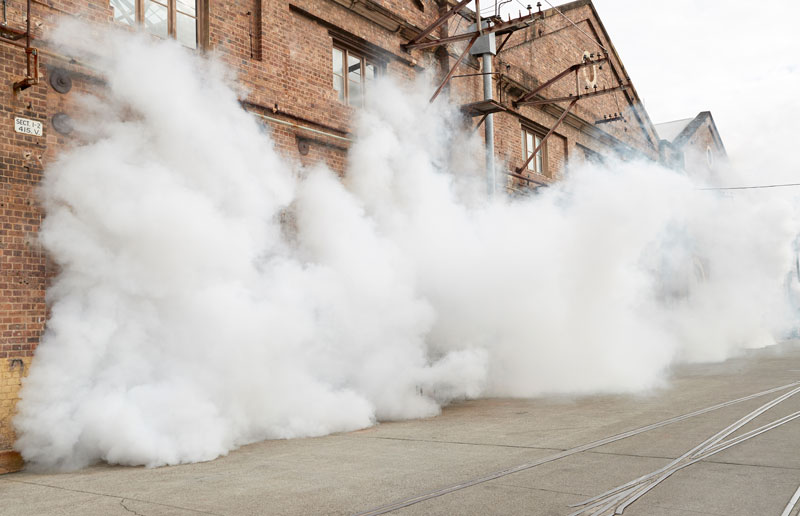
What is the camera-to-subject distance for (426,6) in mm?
12680

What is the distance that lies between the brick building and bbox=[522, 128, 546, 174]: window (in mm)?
48

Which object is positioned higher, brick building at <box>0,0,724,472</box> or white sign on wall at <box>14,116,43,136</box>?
brick building at <box>0,0,724,472</box>

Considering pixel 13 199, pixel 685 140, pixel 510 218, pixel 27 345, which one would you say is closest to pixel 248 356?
pixel 27 345

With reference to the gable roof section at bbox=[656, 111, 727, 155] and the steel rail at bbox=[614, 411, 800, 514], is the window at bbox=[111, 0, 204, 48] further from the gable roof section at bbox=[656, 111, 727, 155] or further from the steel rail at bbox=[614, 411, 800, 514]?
the gable roof section at bbox=[656, 111, 727, 155]

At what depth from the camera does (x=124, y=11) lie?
7.90 metres

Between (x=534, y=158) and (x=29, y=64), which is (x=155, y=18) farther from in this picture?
(x=534, y=158)

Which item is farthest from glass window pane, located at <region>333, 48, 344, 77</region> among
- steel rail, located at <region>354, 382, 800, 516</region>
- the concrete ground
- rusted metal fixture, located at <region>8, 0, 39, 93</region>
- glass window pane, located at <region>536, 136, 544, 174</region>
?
glass window pane, located at <region>536, 136, 544, 174</region>

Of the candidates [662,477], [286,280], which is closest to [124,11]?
[286,280]

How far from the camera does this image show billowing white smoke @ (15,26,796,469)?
21.7 ft

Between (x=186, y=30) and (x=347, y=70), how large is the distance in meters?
3.06

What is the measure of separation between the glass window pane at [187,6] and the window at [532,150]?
8.91 m

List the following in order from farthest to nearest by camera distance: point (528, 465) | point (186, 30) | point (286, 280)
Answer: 1. point (186, 30)
2. point (286, 280)
3. point (528, 465)

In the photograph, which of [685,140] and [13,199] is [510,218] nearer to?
[13,199]

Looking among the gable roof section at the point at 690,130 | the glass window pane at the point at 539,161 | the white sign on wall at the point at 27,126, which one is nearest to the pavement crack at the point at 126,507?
the white sign on wall at the point at 27,126
